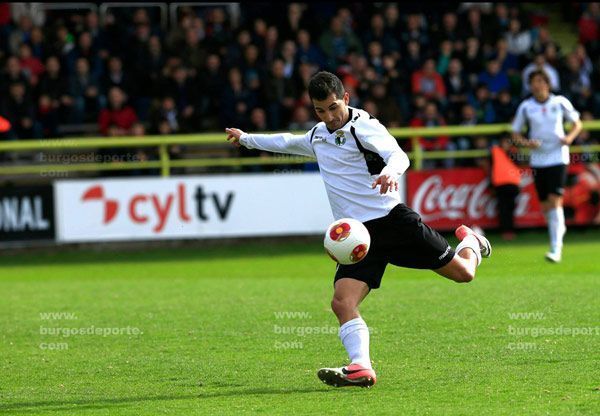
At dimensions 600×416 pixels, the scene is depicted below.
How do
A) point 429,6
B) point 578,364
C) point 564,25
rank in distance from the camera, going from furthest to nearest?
point 564,25 < point 429,6 < point 578,364

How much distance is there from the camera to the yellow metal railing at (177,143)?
17.5 m

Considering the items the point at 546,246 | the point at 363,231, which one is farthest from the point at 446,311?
the point at 546,246

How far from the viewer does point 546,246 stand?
54.9 feet

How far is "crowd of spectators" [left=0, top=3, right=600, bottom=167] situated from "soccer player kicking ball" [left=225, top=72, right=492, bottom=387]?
1131 cm

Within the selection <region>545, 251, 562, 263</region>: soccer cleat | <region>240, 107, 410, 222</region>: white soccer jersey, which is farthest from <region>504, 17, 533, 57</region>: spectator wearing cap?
<region>240, 107, 410, 222</region>: white soccer jersey

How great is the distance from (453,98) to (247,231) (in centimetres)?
448

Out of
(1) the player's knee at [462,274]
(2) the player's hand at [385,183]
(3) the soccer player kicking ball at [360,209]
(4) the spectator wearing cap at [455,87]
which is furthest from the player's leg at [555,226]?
(2) the player's hand at [385,183]

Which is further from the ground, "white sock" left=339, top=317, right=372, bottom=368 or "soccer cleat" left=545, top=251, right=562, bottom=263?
"white sock" left=339, top=317, right=372, bottom=368

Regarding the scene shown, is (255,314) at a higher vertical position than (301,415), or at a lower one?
lower

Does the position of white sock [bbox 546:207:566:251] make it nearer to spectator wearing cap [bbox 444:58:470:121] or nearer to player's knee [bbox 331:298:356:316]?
spectator wearing cap [bbox 444:58:470:121]

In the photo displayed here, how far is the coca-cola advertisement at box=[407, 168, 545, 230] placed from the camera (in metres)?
18.4

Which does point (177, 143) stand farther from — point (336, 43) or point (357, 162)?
point (357, 162)

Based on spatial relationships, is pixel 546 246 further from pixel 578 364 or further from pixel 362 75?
pixel 578 364

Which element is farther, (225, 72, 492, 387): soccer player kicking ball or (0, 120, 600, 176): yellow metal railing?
(0, 120, 600, 176): yellow metal railing
